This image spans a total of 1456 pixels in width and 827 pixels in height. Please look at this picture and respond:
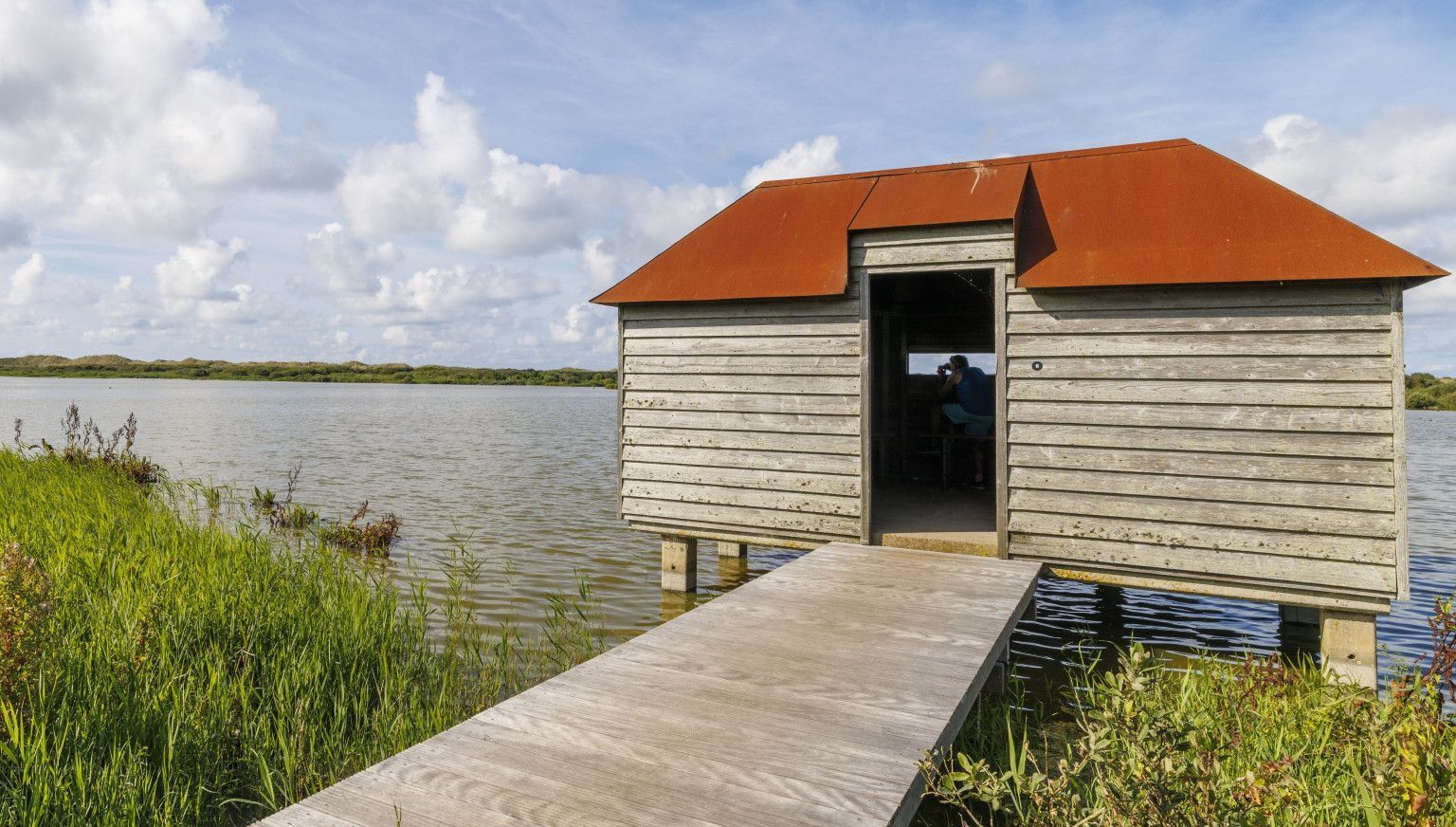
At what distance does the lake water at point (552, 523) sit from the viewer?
894cm

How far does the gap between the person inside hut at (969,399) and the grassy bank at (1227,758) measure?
5068mm

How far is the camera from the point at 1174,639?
341 inches

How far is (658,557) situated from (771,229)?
18.2 feet

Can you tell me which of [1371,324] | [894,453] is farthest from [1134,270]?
[894,453]

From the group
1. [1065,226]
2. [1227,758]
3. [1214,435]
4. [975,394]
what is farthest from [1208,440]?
[975,394]

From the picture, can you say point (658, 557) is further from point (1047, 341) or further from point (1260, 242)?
point (1260, 242)

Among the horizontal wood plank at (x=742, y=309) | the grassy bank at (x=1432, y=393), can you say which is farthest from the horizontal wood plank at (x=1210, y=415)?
the grassy bank at (x=1432, y=393)

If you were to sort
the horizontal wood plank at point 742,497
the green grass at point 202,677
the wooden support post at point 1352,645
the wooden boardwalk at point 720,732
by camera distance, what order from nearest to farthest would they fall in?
the wooden boardwalk at point 720,732 < the green grass at point 202,677 < the wooden support post at point 1352,645 < the horizontal wood plank at point 742,497

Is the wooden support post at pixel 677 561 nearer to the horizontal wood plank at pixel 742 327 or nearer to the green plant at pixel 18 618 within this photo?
the horizontal wood plank at pixel 742 327

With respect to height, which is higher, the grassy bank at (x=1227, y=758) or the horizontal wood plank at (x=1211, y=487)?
the horizontal wood plank at (x=1211, y=487)

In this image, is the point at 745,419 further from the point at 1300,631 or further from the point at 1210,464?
the point at 1300,631

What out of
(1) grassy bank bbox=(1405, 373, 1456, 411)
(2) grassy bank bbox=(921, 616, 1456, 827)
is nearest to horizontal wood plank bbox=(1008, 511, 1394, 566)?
(2) grassy bank bbox=(921, 616, 1456, 827)

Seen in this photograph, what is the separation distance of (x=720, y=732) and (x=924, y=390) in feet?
31.3

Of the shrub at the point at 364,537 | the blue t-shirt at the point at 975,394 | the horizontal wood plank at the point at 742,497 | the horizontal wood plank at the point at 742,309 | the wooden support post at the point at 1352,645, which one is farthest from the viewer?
the shrub at the point at 364,537
